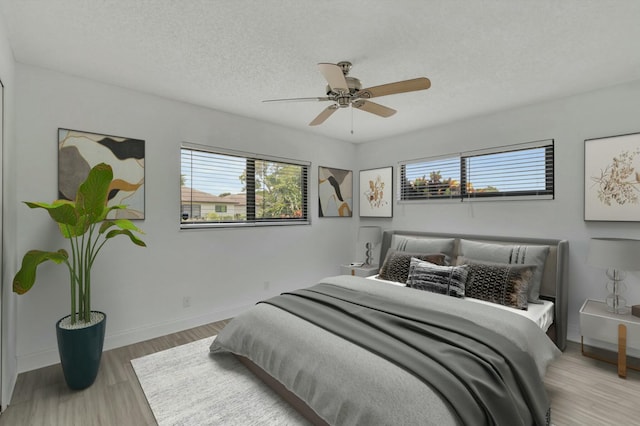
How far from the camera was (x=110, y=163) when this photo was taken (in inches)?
114

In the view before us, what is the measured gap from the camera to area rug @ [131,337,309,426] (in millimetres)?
1946

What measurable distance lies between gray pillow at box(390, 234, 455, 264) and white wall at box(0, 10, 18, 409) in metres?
3.67

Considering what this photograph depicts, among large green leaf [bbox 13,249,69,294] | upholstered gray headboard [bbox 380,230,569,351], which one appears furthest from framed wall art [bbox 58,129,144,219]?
upholstered gray headboard [bbox 380,230,569,351]

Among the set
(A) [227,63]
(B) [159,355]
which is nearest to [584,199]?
(A) [227,63]

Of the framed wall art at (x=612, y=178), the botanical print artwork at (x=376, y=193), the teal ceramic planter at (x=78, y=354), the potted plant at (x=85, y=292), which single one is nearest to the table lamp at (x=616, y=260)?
the framed wall art at (x=612, y=178)

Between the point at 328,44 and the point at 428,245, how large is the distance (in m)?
2.53

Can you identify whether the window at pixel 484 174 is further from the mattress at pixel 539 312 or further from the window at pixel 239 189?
the window at pixel 239 189

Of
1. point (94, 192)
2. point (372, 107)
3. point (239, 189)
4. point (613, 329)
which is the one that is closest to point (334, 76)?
point (372, 107)

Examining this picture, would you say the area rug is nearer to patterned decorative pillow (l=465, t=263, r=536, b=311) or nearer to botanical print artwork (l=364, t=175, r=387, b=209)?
patterned decorative pillow (l=465, t=263, r=536, b=311)

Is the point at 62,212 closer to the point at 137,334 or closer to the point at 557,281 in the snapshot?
the point at 137,334

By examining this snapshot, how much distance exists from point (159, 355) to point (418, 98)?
356 cm

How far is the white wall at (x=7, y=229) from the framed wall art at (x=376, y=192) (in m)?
4.14

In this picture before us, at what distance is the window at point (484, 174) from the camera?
3354 millimetres

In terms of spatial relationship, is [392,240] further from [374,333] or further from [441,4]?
[441,4]
